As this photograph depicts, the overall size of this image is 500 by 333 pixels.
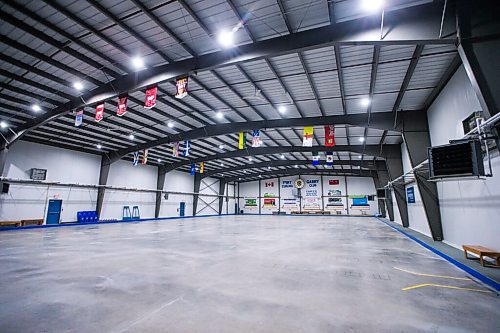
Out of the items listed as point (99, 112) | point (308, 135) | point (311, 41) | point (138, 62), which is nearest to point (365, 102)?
point (308, 135)

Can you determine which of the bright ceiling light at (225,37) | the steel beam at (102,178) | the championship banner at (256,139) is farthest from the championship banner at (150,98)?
the steel beam at (102,178)

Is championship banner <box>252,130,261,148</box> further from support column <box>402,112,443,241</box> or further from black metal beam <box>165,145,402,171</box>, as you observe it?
support column <box>402,112,443,241</box>

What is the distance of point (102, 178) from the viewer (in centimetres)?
1809

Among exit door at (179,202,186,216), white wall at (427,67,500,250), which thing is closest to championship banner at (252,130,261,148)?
white wall at (427,67,500,250)

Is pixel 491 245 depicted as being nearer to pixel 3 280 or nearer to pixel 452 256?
pixel 452 256

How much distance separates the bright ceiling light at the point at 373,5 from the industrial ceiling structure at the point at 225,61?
0.08 metres

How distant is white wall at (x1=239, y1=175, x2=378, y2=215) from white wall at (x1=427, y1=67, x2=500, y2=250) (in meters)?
22.1

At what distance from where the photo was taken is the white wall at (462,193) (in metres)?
5.20

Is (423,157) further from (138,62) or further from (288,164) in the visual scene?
(288,164)

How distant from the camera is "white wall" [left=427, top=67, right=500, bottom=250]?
520 centimetres

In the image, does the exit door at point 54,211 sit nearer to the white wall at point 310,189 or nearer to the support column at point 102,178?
the support column at point 102,178

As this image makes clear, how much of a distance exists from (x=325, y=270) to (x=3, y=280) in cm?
592

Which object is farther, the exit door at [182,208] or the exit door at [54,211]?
the exit door at [182,208]

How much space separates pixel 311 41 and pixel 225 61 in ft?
8.05
